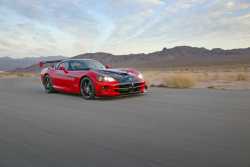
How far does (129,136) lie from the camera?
4609 millimetres

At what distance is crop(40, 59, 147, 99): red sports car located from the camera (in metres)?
9.19

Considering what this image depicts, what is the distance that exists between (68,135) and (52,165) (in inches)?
52.5

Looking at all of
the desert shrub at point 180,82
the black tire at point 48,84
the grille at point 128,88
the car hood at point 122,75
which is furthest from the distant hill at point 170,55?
the grille at point 128,88

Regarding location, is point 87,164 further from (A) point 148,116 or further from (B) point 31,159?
(A) point 148,116

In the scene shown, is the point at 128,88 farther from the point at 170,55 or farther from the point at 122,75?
the point at 170,55

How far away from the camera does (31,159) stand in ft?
12.3

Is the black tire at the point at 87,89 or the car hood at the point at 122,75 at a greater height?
the car hood at the point at 122,75

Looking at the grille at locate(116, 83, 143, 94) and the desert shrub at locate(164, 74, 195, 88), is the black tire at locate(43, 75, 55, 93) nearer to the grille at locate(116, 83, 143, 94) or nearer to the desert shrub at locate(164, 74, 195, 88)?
the grille at locate(116, 83, 143, 94)

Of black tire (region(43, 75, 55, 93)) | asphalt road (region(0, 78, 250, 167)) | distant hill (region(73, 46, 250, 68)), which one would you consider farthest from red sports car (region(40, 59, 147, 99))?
distant hill (region(73, 46, 250, 68))

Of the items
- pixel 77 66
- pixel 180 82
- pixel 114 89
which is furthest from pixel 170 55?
pixel 114 89

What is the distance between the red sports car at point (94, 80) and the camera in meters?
9.19

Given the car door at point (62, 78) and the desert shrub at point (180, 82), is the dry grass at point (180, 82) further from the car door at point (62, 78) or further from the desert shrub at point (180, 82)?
the car door at point (62, 78)

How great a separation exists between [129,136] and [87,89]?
5.30 meters

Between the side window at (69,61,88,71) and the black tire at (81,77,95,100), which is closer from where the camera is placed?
the black tire at (81,77,95,100)
